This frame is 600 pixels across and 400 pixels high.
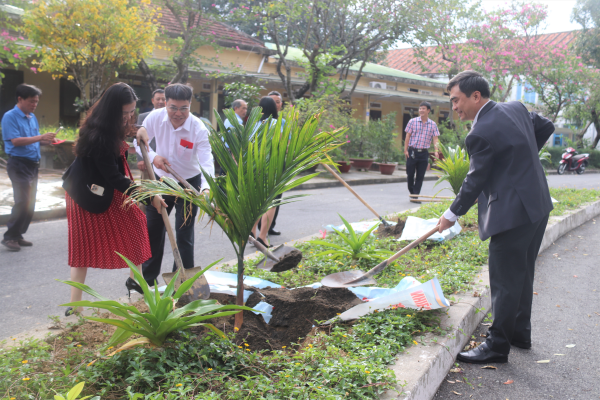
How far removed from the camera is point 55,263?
5227mm

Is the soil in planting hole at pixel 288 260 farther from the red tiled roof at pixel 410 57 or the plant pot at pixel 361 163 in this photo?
the red tiled roof at pixel 410 57

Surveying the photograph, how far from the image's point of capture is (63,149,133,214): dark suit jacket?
3.38 m

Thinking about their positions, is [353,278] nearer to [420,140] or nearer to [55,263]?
[55,263]

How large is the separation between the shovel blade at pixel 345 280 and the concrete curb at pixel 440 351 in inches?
27.8

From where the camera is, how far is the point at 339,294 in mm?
3604

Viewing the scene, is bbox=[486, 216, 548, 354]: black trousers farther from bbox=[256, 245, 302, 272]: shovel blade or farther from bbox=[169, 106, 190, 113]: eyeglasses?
bbox=[169, 106, 190, 113]: eyeglasses

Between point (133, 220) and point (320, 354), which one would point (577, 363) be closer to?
point (320, 354)

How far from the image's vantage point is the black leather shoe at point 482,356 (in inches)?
123

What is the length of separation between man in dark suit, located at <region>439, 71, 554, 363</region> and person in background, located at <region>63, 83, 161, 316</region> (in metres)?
2.26

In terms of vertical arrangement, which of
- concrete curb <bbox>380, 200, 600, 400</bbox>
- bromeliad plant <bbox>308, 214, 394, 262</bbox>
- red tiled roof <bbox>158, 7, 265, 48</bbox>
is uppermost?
red tiled roof <bbox>158, 7, 265, 48</bbox>

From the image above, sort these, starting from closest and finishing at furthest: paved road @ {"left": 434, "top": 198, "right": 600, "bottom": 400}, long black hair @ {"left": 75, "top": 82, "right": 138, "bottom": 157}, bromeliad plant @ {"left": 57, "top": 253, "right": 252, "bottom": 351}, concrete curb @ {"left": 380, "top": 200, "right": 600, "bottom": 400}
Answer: bromeliad plant @ {"left": 57, "top": 253, "right": 252, "bottom": 351}, concrete curb @ {"left": 380, "top": 200, "right": 600, "bottom": 400}, paved road @ {"left": 434, "top": 198, "right": 600, "bottom": 400}, long black hair @ {"left": 75, "top": 82, "right": 138, "bottom": 157}

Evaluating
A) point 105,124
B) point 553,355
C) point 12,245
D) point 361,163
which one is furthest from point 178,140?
point 361,163

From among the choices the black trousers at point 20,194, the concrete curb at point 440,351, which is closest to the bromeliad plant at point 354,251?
the concrete curb at point 440,351

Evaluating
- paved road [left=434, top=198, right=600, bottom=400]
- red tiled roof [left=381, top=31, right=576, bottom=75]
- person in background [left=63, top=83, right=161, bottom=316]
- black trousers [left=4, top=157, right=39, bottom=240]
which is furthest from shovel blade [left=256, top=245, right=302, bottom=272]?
red tiled roof [left=381, top=31, right=576, bottom=75]
